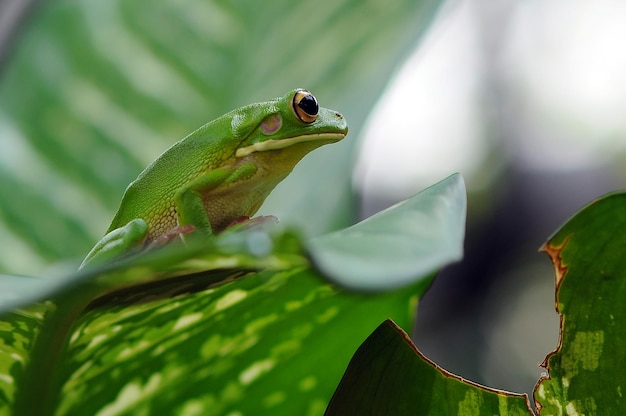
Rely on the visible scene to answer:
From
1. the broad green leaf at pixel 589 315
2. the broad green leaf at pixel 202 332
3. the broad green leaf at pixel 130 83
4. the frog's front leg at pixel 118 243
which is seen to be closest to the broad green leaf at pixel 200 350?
the broad green leaf at pixel 202 332

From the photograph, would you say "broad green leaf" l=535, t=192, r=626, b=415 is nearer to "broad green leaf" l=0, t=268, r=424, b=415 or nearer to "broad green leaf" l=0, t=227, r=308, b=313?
"broad green leaf" l=0, t=268, r=424, b=415

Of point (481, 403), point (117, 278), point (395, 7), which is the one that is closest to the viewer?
point (117, 278)

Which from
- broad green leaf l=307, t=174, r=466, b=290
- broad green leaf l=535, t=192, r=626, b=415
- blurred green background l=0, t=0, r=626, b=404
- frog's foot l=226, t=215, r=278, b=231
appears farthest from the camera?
blurred green background l=0, t=0, r=626, b=404

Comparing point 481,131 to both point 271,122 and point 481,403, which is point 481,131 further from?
point 481,403

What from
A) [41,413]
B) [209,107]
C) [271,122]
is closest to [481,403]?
[41,413]

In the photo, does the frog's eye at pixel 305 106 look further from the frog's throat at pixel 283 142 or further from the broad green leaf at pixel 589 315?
the broad green leaf at pixel 589 315

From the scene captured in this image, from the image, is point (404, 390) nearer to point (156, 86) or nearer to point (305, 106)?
point (305, 106)

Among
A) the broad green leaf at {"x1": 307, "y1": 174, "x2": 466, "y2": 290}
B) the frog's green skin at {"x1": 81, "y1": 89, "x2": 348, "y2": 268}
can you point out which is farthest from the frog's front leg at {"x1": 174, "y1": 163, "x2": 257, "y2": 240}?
the broad green leaf at {"x1": 307, "y1": 174, "x2": 466, "y2": 290}

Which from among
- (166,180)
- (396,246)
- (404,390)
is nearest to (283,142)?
(166,180)
